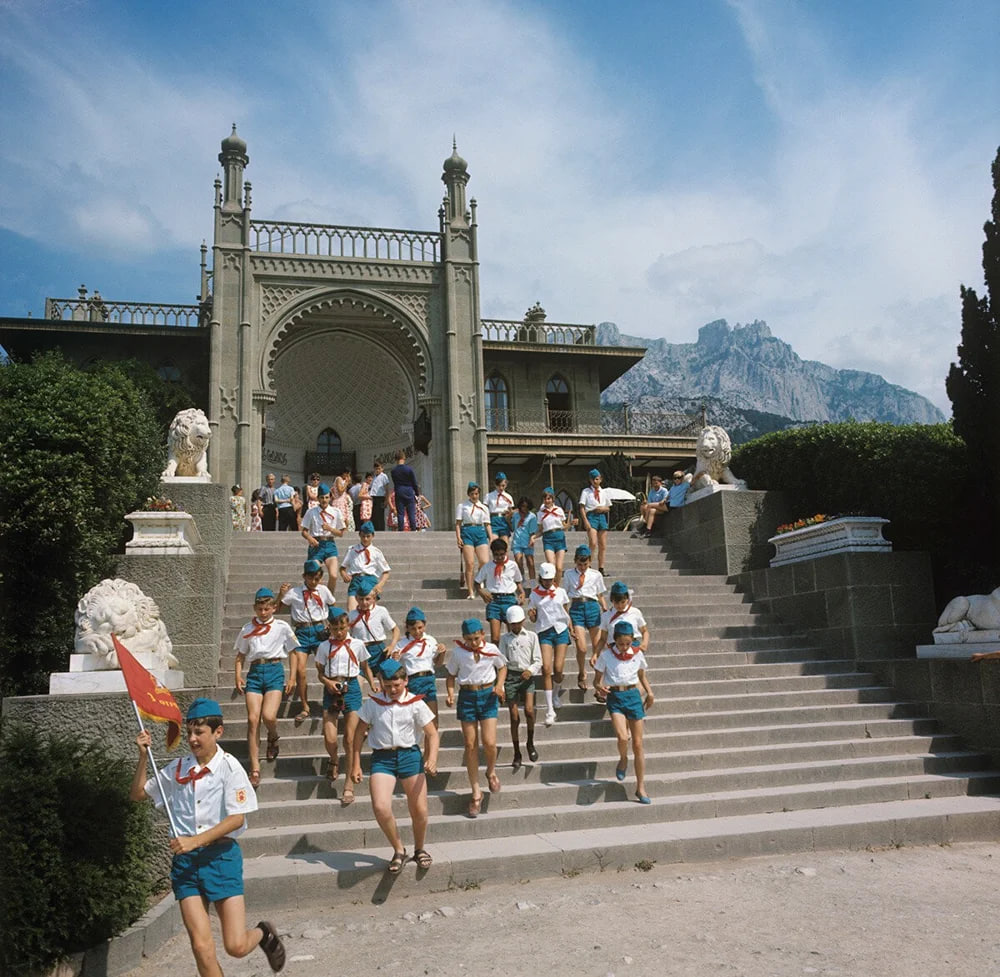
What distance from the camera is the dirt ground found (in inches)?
188

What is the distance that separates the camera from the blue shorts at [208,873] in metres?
4.23

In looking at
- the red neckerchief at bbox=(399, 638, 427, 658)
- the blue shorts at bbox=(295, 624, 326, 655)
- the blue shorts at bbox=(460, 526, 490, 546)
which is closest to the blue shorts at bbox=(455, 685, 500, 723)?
the red neckerchief at bbox=(399, 638, 427, 658)

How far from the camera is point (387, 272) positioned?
25844 mm

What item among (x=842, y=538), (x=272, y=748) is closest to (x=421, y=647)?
(x=272, y=748)

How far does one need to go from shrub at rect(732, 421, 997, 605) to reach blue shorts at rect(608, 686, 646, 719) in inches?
224

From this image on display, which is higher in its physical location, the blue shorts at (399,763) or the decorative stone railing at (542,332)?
the decorative stone railing at (542,332)

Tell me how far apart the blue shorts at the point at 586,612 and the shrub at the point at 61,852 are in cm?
551

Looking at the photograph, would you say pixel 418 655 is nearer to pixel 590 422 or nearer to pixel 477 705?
pixel 477 705

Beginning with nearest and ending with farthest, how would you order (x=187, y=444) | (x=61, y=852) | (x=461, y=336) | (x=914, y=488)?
(x=61, y=852) → (x=187, y=444) → (x=914, y=488) → (x=461, y=336)

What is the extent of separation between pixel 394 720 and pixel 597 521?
23.2ft

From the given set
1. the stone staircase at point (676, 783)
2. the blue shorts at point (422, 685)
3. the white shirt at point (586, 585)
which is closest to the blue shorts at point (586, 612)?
the white shirt at point (586, 585)

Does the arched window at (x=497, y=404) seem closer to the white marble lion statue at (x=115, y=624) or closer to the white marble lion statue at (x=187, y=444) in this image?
the white marble lion statue at (x=187, y=444)

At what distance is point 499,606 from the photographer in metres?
9.62

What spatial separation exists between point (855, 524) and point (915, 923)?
6491mm
